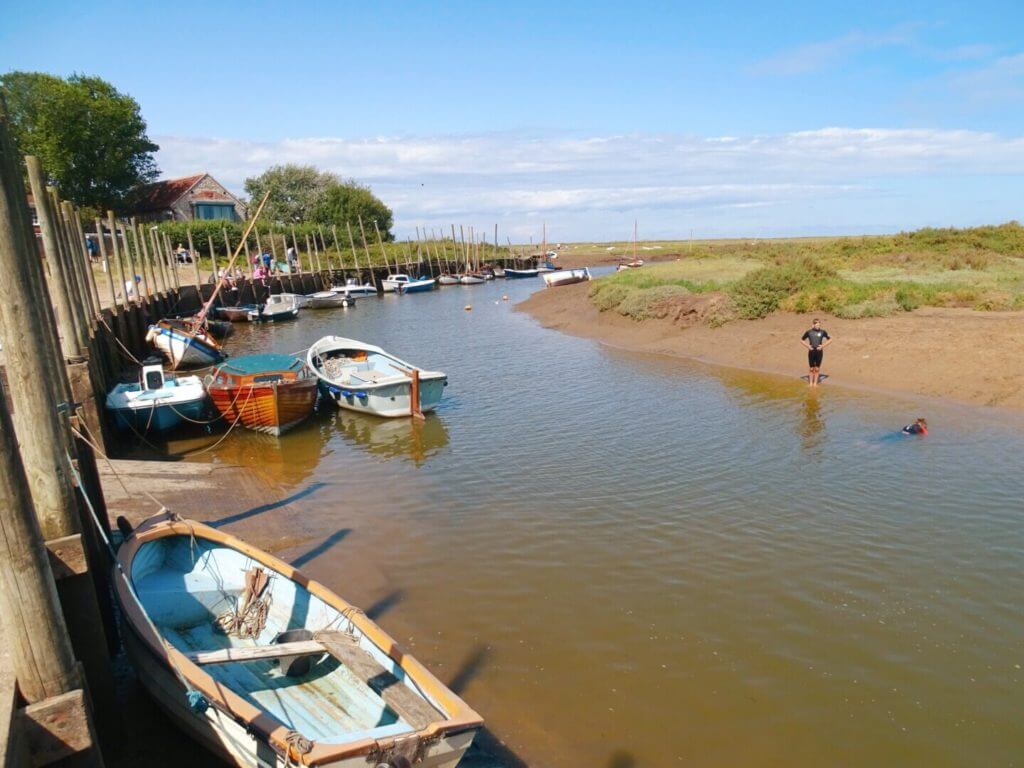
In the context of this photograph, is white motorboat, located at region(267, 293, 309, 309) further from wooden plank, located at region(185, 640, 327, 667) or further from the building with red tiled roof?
wooden plank, located at region(185, 640, 327, 667)

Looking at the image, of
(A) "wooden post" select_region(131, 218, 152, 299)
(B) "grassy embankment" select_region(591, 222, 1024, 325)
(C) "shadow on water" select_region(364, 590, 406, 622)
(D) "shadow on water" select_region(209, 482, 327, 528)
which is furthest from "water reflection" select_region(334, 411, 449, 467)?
(A) "wooden post" select_region(131, 218, 152, 299)

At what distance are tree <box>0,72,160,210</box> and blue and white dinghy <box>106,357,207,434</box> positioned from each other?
43589 millimetres

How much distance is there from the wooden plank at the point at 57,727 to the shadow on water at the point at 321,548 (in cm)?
503

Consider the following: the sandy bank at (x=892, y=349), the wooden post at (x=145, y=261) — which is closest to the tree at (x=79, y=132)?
the wooden post at (x=145, y=261)

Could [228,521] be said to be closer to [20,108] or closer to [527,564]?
[527,564]

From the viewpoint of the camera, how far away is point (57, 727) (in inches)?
189

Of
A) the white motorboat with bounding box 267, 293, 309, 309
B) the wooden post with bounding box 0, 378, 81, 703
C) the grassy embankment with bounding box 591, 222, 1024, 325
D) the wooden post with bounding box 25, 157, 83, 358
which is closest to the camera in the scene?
the wooden post with bounding box 0, 378, 81, 703

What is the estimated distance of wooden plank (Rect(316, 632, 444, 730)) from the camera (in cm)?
552

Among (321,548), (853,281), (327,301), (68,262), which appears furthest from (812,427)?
(327,301)

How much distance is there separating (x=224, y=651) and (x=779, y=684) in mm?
5419

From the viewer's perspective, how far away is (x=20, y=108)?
5188 cm

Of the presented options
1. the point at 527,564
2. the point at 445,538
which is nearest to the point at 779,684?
the point at 527,564

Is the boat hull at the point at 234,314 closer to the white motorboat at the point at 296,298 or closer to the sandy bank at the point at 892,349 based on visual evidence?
the white motorboat at the point at 296,298

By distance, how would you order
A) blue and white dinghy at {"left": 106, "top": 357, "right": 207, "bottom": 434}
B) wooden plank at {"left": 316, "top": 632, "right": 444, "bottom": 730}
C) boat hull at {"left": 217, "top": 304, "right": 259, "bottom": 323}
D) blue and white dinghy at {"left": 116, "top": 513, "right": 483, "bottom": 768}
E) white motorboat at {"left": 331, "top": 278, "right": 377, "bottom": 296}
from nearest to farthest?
blue and white dinghy at {"left": 116, "top": 513, "right": 483, "bottom": 768}
wooden plank at {"left": 316, "top": 632, "right": 444, "bottom": 730}
blue and white dinghy at {"left": 106, "top": 357, "right": 207, "bottom": 434}
boat hull at {"left": 217, "top": 304, "right": 259, "bottom": 323}
white motorboat at {"left": 331, "top": 278, "right": 377, "bottom": 296}
